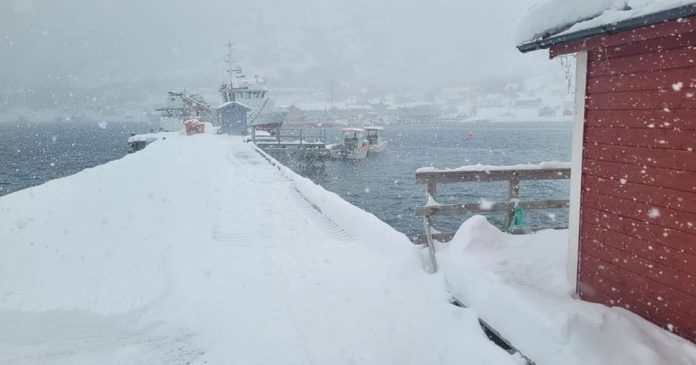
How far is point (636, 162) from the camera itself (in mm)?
4289

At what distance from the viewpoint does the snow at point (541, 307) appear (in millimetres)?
3738

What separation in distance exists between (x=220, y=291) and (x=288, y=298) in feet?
3.20

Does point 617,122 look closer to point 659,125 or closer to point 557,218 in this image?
point 659,125

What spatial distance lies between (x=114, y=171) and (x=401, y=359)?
18.2 meters

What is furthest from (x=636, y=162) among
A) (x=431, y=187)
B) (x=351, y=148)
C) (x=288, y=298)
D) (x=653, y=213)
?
(x=351, y=148)

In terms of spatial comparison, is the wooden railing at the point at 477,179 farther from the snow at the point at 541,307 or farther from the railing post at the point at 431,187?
the snow at the point at 541,307

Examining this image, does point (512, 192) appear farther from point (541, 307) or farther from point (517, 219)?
point (541, 307)

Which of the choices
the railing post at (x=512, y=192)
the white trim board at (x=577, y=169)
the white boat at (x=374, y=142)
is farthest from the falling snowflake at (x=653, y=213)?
the white boat at (x=374, y=142)

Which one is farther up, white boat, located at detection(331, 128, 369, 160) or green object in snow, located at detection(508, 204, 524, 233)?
green object in snow, located at detection(508, 204, 524, 233)

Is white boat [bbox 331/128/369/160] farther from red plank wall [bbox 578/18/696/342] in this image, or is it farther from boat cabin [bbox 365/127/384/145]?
red plank wall [bbox 578/18/696/342]

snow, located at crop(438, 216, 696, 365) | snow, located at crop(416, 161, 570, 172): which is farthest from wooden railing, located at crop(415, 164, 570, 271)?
snow, located at crop(438, 216, 696, 365)

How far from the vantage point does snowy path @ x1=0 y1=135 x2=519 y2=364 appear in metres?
4.57

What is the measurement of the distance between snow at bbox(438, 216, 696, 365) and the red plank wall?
0.33 meters

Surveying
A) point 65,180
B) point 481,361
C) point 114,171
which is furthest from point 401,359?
point 114,171
